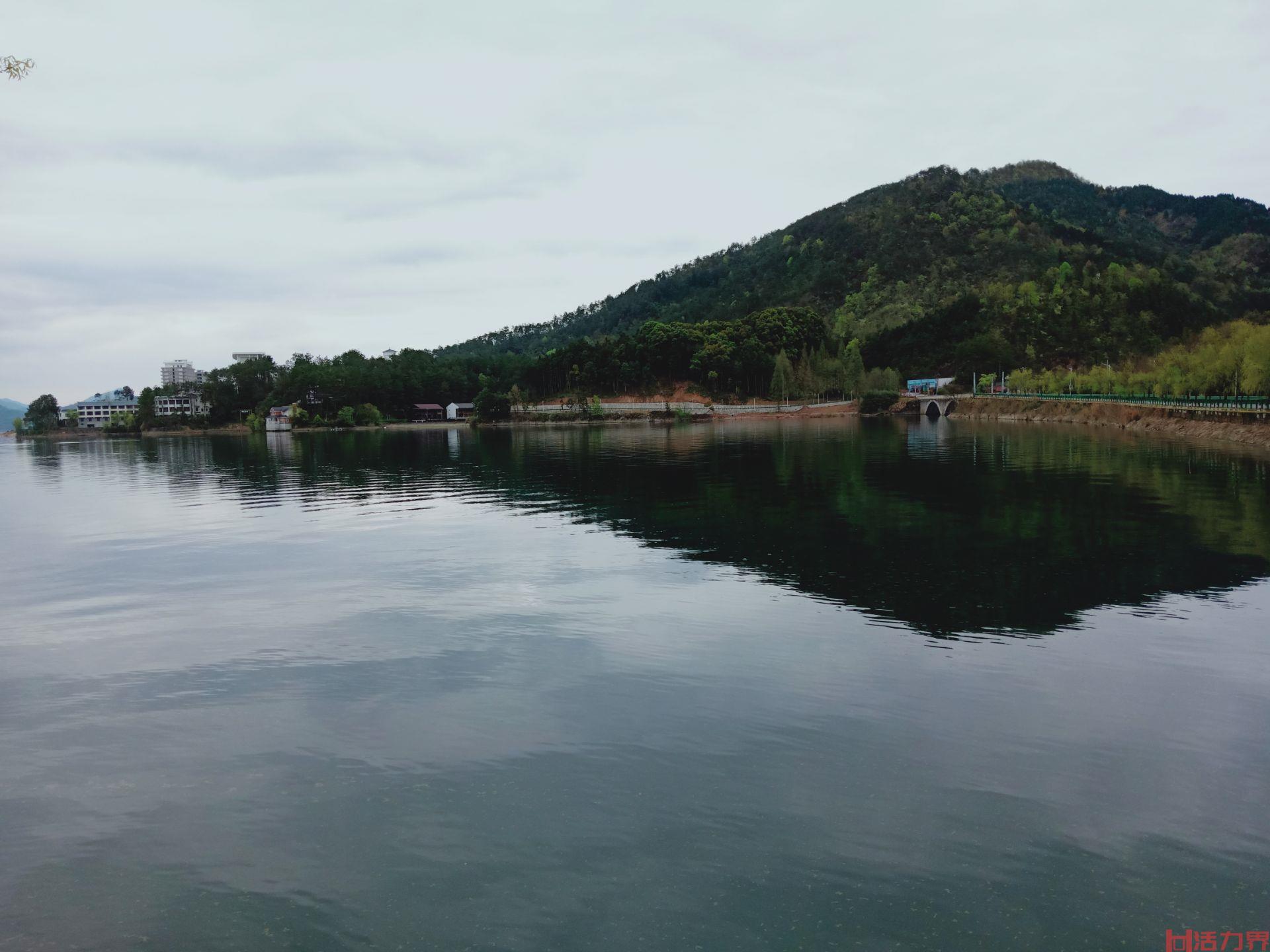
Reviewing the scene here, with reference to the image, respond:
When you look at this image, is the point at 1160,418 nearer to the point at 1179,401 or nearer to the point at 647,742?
the point at 1179,401

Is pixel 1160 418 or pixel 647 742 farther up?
pixel 1160 418

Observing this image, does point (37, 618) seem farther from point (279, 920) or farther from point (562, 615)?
point (279, 920)

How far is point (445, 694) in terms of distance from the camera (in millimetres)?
22359

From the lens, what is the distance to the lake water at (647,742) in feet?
42.7

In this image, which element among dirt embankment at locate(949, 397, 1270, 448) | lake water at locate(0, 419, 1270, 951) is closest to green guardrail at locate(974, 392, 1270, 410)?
dirt embankment at locate(949, 397, 1270, 448)

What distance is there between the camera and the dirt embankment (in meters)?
100

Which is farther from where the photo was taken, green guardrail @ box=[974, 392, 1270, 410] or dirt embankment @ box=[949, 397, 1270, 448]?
green guardrail @ box=[974, 392, 1270, 410]

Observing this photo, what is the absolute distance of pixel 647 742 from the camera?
18875 millimetres

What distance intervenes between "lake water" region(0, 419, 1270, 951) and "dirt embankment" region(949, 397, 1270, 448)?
6897cm

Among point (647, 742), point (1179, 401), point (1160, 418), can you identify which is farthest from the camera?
point (1179, 401)

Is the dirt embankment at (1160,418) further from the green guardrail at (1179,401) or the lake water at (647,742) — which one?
the lake water at (647,742)

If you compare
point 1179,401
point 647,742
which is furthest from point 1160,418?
point 647,742

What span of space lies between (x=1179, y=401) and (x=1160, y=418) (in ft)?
22.4

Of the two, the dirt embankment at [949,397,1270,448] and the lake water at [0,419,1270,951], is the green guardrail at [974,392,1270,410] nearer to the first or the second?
the dirt embankment at [949,397,1270,448]
